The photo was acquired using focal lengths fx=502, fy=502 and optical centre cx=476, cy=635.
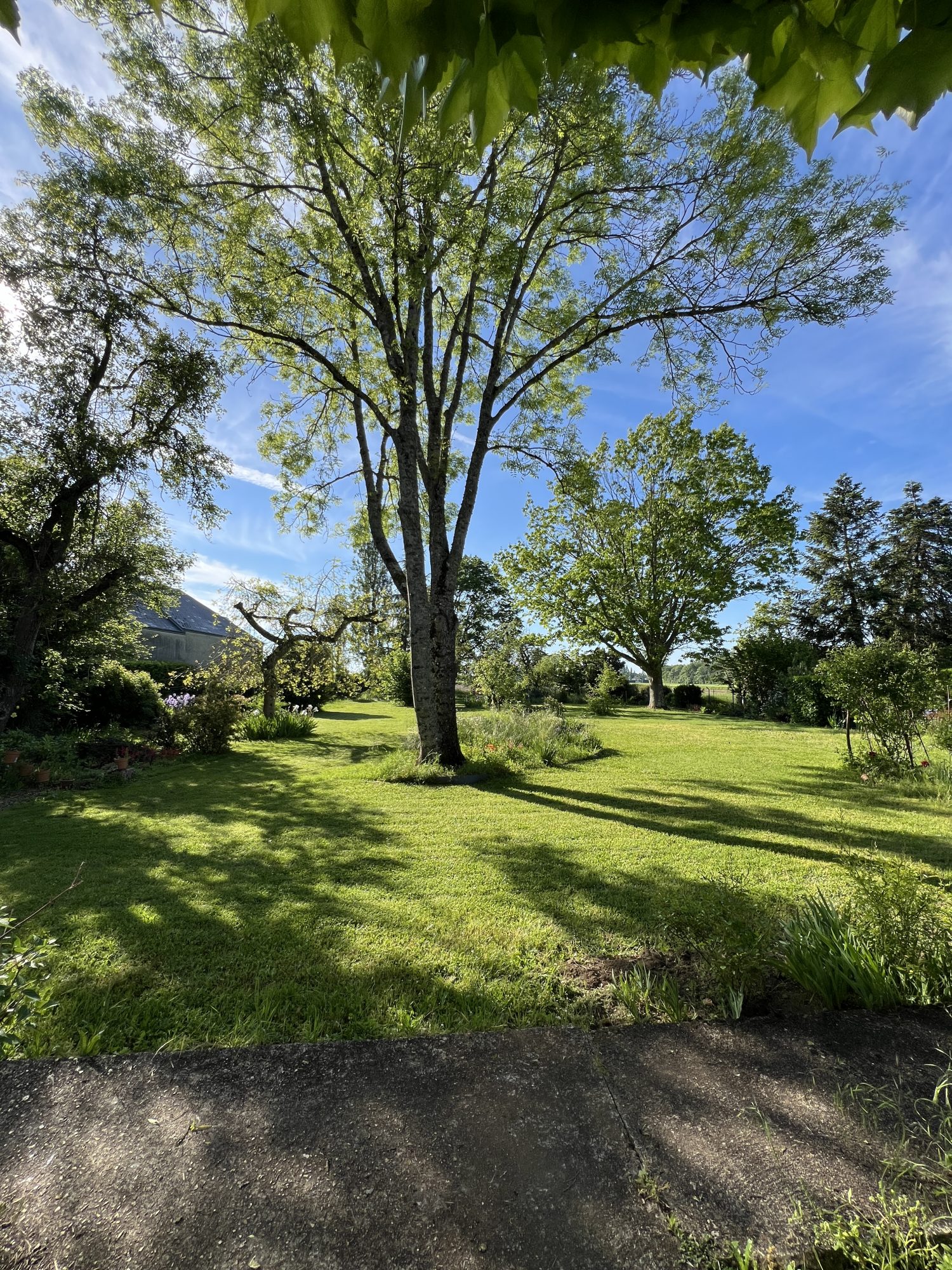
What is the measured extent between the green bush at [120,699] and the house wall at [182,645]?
415 inches

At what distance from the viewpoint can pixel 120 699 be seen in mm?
12367

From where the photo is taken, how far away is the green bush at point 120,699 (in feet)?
39.3

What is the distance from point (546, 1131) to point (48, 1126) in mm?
1475

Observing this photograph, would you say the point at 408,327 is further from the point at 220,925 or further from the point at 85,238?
the point at 220,925

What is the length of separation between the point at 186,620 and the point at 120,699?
53.1ft

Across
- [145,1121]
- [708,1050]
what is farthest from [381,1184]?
[708,1050]

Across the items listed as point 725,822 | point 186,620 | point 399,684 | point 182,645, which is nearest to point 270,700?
point 399,684

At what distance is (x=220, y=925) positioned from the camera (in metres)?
3.23

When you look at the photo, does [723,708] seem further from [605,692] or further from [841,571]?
[841,571]

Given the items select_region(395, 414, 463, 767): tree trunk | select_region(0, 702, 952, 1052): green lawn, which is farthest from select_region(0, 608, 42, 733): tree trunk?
select_region(395, 414, 463, 767): tree trunk

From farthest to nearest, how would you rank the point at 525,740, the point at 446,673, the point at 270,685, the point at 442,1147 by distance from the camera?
1. the point at 270,685
2. the point at 525,740
3. the point at 446,673
4. the point at 442,1147

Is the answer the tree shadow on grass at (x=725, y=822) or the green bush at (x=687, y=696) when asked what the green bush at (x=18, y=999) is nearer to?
the tree shadow on grass at (x=725, y=822)

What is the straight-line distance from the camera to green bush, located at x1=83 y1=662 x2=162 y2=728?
12.0 meters

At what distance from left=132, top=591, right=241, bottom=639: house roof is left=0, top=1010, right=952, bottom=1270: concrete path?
23277mm
